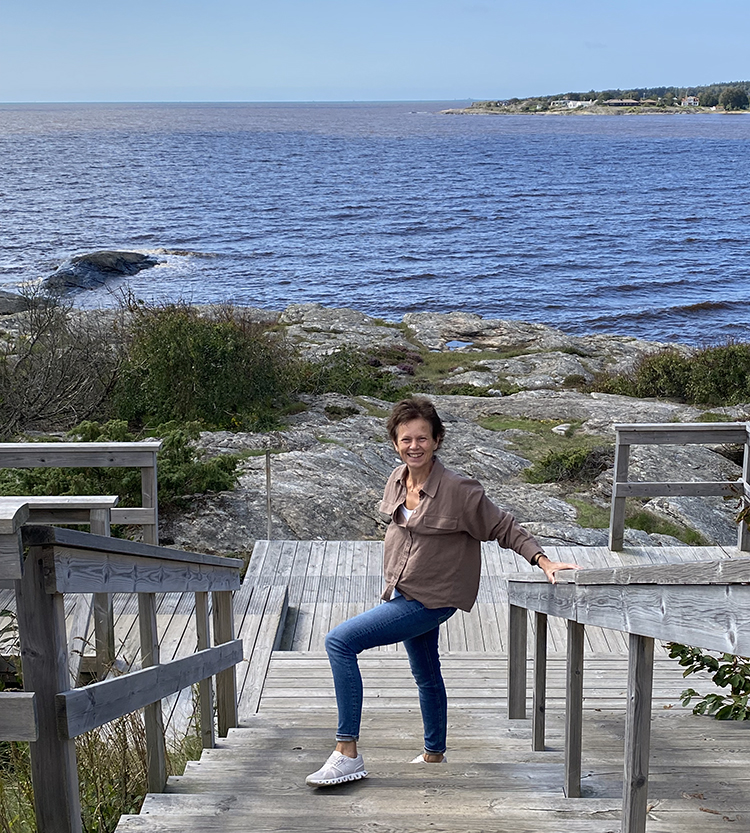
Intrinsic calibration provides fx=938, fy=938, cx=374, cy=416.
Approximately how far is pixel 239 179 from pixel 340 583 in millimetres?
72257

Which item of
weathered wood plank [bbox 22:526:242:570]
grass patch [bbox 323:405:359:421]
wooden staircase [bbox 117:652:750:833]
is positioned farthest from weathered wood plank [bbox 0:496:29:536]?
grass patch [bbox 323:405:359:421]

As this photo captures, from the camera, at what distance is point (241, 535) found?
8633mm

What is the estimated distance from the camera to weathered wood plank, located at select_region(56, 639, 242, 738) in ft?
7.23

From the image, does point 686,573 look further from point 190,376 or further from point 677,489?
point 190,376

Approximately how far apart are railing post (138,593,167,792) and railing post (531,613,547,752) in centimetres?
149

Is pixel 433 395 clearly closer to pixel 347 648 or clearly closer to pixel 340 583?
pixel 340 583

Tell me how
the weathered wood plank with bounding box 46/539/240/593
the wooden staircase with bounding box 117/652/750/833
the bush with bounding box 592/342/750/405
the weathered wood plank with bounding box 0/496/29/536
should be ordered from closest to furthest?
1. the weathered wood plank with bounding box 0/496/29/536
2. the weathered wood plank with bounding box 46/539/240/593
3. the wooden staircase with bounding box 117/652/750/833
4. the bush with bounding box 592/342/750/405

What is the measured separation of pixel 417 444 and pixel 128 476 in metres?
4.95

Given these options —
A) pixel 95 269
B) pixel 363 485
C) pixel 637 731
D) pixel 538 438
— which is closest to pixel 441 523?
pixel 637 731

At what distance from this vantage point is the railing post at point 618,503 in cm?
798

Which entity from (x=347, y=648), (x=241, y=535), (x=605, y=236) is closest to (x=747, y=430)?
(x=241, y=535)

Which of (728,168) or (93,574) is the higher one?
(728,168)

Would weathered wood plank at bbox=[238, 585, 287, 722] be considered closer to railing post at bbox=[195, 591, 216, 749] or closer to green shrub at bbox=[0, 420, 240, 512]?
railing post at bbox=[195, 591, 216, 749]

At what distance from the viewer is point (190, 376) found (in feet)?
42.8
